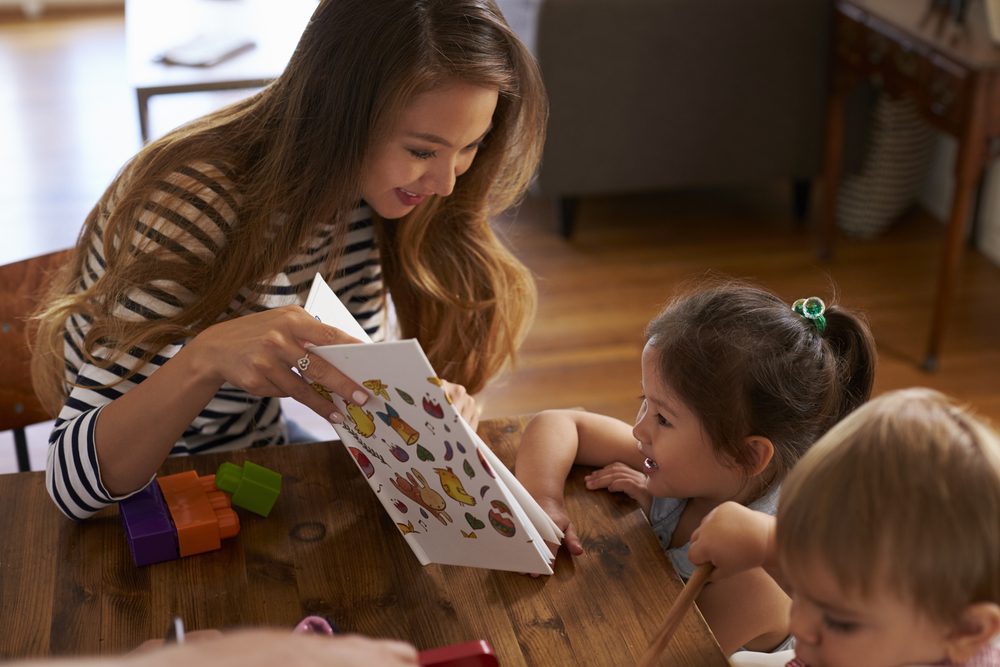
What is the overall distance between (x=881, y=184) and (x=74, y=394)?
2.79 metres

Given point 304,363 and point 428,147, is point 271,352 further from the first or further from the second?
point 428,147

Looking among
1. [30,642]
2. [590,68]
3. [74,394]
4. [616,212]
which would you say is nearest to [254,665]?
[30,642]

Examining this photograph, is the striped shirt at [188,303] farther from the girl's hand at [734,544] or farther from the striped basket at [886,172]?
the striped basket at [886,172]

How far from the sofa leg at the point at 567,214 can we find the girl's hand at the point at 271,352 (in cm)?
240

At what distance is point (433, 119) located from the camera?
1359mm

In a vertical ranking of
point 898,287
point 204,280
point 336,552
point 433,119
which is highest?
point 433,119

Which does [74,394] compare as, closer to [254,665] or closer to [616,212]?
[254,665]

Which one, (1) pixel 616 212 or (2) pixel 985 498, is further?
(1) pixel 616 212

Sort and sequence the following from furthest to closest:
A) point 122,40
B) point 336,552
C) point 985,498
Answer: point 122,40 → point 336,552 → point 985,498

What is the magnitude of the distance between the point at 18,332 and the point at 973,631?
128cm

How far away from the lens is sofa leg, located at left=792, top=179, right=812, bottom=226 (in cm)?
361

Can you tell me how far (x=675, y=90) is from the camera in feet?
11.0

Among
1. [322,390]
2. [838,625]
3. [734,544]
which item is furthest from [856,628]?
[322,390]

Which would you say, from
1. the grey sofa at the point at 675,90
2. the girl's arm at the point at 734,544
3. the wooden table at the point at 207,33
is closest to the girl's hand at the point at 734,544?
the girl's arm at the point at 734,544
